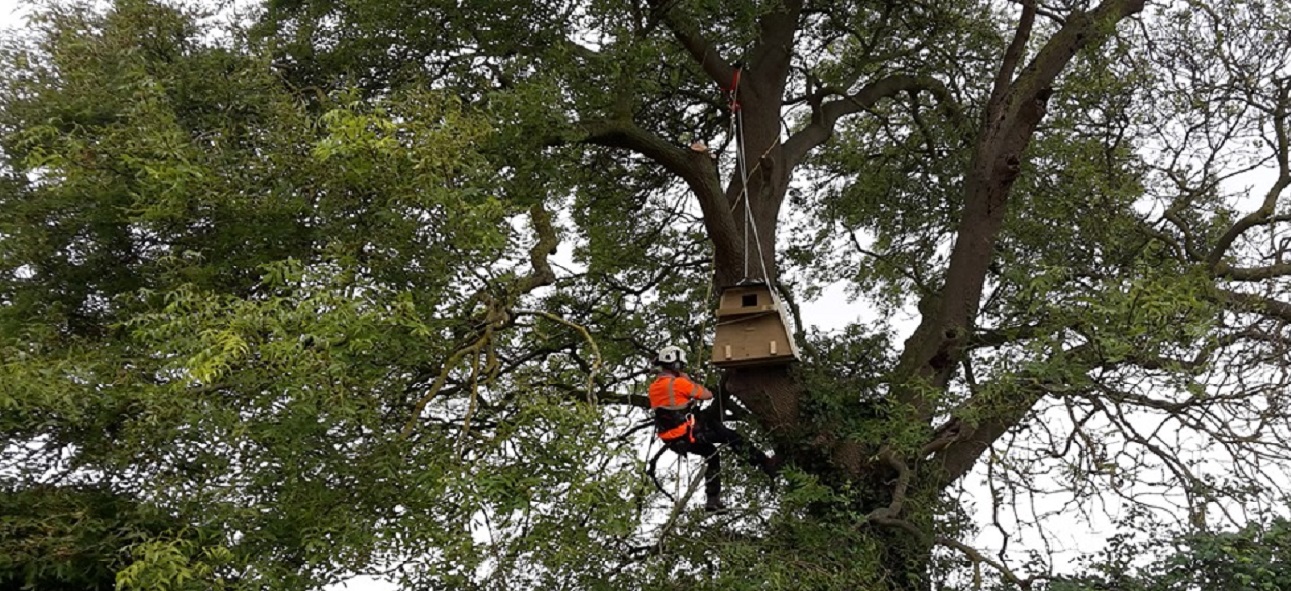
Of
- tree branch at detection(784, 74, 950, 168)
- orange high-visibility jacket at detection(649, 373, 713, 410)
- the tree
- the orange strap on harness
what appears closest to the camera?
the tree

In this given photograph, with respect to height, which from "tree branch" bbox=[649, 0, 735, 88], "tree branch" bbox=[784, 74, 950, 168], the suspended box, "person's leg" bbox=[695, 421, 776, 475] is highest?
"tree branch" bbox=[784, 74, 950, 168]

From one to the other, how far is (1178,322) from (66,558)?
455 cm

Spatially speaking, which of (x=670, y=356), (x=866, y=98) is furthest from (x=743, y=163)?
(x=670, y=356)

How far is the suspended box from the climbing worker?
40cm

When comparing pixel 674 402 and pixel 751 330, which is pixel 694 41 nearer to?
pixel 751 330

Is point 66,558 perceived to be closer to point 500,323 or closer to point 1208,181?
point 500,323

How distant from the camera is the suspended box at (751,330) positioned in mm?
5547

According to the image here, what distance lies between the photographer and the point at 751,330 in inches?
223

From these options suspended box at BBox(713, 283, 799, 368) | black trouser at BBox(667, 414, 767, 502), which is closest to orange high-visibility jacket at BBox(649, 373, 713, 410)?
black trouser at BBox(667, 414, 767, 502)

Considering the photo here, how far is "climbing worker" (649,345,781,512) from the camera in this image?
5016mm

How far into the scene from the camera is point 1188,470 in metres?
4.71

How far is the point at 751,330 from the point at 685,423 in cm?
79

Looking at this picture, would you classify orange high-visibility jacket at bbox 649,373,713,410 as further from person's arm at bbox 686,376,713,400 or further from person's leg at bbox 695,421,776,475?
person's leg at bbox 695,421,776,475

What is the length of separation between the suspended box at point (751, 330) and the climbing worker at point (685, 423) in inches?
15.6
